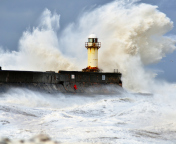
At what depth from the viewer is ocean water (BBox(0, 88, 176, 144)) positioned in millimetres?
10420

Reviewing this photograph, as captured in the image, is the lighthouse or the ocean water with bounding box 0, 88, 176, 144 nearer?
the ocean water with bounding box 0, 88, 176, 144

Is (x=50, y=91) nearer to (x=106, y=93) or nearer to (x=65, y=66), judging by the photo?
(x=106, y=93)

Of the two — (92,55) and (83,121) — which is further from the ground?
(92,55)

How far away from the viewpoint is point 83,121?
533 inches

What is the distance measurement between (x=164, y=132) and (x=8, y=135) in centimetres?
462

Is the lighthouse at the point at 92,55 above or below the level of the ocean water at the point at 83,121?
above

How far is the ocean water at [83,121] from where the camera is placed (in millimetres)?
10420

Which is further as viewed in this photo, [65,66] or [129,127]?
[65,66]

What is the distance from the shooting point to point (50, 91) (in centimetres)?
2144

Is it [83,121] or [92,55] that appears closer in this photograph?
[83,121]

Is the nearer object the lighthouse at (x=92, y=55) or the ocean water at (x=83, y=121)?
the ocean water at (x=83, y=121)

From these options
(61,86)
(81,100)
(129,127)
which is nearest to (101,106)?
(81,100)

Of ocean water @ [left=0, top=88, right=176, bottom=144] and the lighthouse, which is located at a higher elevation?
the lighthouse

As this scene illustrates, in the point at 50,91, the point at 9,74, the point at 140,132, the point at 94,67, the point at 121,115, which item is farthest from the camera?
the point at 94,67
